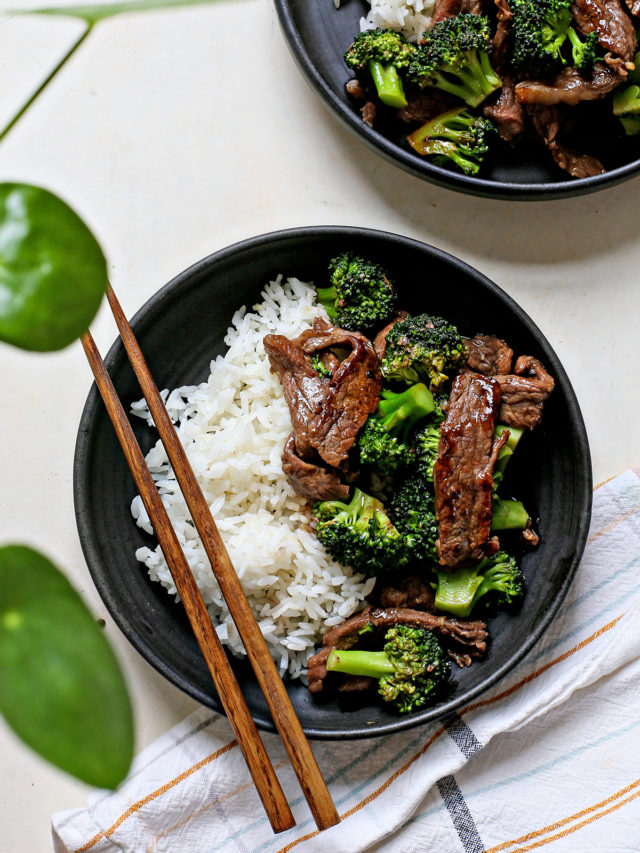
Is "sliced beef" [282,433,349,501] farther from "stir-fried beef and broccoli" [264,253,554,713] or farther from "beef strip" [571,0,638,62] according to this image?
"beef strip" [571,0,638,62]

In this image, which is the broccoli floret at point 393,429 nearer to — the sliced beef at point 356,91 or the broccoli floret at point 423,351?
the broccoli floret at point 423,351

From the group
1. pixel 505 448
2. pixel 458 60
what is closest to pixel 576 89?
pixel 458 60

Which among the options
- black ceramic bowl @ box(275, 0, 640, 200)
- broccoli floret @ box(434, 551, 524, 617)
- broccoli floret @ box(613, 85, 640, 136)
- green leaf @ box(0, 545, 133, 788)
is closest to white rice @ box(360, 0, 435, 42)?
black ceramic bowl @ box(275, 0, 640, 200)

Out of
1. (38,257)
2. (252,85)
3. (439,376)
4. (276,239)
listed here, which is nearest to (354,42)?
(252,85)

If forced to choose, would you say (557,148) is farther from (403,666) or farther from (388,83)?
(403,666)

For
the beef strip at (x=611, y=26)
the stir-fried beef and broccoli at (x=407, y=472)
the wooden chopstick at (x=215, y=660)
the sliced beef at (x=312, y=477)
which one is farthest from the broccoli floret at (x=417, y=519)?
the beef strip at (x=611, y=26)

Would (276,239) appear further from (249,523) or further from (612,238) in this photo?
(612,238)
